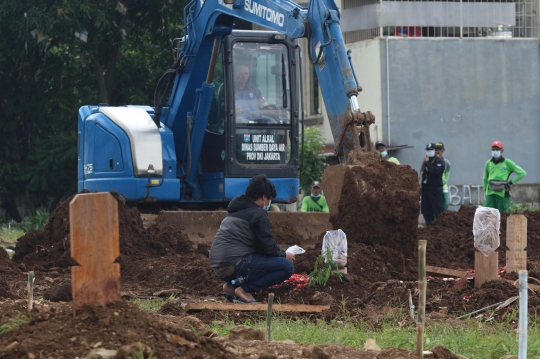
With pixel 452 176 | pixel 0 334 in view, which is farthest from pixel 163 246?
pixel 452 176

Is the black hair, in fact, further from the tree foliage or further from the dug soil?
the tree foliage

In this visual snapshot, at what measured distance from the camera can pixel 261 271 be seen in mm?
9500

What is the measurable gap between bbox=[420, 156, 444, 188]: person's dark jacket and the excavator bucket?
14.2ft

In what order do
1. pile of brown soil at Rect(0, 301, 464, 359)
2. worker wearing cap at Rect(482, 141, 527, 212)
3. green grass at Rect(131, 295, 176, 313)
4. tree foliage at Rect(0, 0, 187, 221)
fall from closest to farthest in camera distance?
pile of brown soil at Rect(0, 301, 464, 359) → green grass at Rect(131, 295, 176, 313) → worker wearing cap at Rect(482, 141, 527, 212) → tree foliage at Rect(0, 0, 187, 221)

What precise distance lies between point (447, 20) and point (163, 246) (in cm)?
1568

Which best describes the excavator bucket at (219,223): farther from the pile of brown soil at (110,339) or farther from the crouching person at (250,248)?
the pile of brown soil at (110,339)

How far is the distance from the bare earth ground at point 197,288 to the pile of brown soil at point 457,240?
18 mm

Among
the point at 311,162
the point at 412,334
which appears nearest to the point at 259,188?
the point at 412,334

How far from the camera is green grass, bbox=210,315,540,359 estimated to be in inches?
258

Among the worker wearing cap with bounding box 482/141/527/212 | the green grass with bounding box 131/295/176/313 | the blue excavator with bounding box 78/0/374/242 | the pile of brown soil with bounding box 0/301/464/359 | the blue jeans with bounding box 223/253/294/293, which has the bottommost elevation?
the green grass with bounding box 131/295/176/313

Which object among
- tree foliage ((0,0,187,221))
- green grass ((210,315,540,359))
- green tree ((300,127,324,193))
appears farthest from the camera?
tree foliage ((0,0,187,221))

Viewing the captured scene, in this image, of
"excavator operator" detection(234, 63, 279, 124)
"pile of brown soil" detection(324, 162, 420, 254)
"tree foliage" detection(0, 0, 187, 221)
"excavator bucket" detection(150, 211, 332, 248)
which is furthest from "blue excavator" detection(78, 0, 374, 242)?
"tree foliage" detection(0, 0, 187, 221)

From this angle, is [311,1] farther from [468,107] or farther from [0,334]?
[468,107]

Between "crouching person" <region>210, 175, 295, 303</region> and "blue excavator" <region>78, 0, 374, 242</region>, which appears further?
"blue excavator" <region>78, 0, 374, 242</region>
